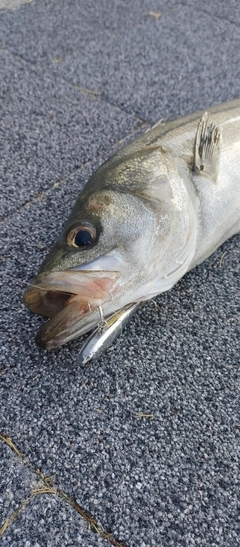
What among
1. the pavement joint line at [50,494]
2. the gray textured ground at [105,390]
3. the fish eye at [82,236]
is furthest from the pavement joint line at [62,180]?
the pavement joint line at [50,494]

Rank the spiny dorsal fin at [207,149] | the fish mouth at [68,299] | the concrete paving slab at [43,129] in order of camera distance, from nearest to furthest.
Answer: the fish mouth at [68,299]
the spiny dorsal fin at [207,149]
the concrete paving slab at [43,129]

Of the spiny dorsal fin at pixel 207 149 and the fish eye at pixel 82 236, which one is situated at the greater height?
the fish eye at pixel 82 236

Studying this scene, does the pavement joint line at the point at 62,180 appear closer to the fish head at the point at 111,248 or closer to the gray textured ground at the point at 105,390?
the gray textured ground at the point at 105,390

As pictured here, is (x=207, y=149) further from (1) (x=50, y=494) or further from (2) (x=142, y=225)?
(1) (x=50, y=494)

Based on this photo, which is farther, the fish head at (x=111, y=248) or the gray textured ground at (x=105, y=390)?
the fish head at (x=111, y=248)

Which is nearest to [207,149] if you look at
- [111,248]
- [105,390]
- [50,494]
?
[111,248]

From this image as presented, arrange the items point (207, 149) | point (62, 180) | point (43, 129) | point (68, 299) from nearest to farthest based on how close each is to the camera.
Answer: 1. point (68, 299)
2. point (207, 149)
3. point (62, 180)
4. point (43, 129)

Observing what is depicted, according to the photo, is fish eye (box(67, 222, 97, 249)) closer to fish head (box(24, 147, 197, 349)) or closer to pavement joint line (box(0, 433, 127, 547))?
fish head (box(24, 147, 197, 349))
